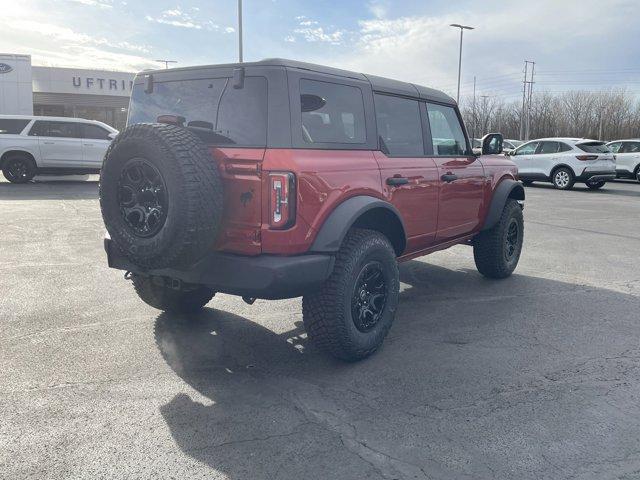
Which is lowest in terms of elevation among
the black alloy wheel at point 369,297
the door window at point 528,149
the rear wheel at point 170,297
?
the rear wheel at point 170,297

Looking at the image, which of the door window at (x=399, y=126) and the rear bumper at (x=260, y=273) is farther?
the door window at (x=399, y=126)

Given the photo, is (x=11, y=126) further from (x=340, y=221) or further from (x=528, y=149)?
(x=528, y=149)

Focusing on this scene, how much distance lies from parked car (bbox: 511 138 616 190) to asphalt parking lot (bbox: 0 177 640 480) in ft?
40.3

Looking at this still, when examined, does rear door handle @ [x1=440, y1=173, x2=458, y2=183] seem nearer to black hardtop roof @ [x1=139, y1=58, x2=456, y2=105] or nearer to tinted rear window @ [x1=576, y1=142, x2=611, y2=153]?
black hardtop roof @ [x1=139, y1=58, x2=456, y2=105]

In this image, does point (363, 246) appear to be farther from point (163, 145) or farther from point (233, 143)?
point (163, 145)

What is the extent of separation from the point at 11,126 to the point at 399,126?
1380 cm

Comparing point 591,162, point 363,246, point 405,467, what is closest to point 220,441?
point 405,467

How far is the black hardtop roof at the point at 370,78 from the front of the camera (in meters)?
3.49

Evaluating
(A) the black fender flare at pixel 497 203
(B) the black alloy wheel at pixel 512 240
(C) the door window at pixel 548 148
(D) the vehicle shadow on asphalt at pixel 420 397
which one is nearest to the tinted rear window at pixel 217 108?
(D) the vehicle shadow on asphalt at pixel 420 397

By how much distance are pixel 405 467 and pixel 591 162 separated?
1686 cm

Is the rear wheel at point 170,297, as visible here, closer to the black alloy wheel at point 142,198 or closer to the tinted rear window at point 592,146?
the black alloy wheel at point 142,198

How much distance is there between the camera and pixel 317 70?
3730 millimetres

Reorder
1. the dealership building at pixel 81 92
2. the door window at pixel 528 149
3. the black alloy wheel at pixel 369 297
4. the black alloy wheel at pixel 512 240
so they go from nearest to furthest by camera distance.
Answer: the black alloy wheel at pixel 369 297 → the black alloy wheel at pixel 512 240 → the door window at pixel 528 149 → the dealership building at pixel 81 92

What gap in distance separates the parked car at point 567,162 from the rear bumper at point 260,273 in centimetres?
1602
